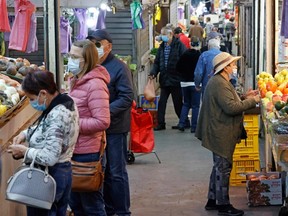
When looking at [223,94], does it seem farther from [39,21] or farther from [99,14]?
[39,21]

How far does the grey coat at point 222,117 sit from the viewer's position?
7266mm

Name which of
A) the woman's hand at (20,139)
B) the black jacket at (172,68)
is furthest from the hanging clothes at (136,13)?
the woman's hand at (20,139)

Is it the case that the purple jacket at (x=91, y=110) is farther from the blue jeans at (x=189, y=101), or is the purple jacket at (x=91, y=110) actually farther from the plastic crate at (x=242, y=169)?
the blue jeans at (x=189, y=101)

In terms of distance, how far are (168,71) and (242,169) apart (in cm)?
542

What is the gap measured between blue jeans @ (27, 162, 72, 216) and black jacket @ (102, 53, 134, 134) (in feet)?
5.62

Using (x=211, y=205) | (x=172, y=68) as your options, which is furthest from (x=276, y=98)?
(x=172, y=68)

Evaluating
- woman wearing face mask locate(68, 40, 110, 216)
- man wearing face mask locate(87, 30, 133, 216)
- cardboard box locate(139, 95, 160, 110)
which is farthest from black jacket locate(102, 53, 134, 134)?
cardboard box locate(139, 95, 160, 110)

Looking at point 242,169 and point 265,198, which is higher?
point 242,169

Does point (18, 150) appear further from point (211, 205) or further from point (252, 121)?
point (252, 121)

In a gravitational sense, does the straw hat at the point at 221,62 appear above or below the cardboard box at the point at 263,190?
above

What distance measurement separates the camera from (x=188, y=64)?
1364cm

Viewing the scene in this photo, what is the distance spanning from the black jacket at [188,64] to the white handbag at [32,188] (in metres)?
8.94

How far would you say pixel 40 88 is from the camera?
199 inches

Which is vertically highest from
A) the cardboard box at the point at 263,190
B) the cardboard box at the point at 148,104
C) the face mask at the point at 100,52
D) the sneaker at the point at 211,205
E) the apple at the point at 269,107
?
the face mask at the point at 100,52
